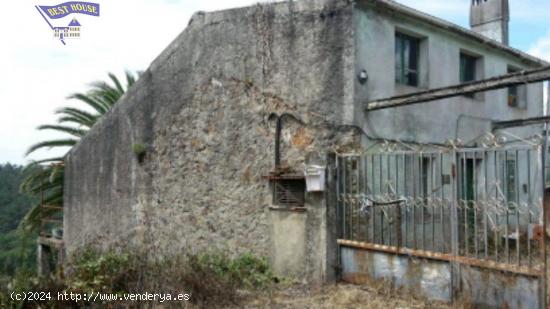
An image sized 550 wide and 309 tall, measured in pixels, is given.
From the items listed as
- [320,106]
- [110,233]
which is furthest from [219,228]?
[110,233]

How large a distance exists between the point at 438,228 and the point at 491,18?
776cm

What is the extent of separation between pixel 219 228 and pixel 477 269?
15.5ft

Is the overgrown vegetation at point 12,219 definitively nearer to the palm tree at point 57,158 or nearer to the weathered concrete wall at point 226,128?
the palm tree at point 57,158

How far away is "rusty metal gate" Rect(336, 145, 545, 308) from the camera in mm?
5609

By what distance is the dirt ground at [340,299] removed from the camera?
632 cm

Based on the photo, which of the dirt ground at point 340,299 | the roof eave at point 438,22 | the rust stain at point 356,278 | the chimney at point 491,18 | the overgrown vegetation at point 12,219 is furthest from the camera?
the overgrown vegetation at point 12,219

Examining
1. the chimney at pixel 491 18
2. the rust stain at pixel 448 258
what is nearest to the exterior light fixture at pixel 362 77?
the rust stain at pixel 448 258

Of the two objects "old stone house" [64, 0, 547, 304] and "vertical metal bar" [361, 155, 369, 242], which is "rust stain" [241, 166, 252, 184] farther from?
"vertical metal bar" [361, 155, 369, 242]

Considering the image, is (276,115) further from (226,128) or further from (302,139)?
(226,128)

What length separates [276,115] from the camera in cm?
834

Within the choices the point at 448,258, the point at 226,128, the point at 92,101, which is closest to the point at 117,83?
the point at 92,101

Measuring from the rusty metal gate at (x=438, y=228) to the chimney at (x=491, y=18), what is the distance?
667cm

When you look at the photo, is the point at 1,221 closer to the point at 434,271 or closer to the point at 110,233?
the point at 110,233

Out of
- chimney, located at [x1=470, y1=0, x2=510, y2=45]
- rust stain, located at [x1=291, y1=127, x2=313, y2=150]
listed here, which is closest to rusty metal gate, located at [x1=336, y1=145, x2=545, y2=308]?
rust stain, located at [x1=291, y1=127, x2=313, y2=150]
